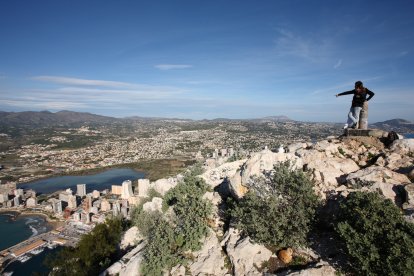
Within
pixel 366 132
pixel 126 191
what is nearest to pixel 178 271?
pixel 366 132

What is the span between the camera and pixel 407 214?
7.47 meters

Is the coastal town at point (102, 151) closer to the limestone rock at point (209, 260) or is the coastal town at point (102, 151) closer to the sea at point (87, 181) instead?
the sea at point (87, 181)

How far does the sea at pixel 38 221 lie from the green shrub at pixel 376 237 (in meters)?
21.4

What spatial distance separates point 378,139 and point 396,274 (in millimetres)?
6880

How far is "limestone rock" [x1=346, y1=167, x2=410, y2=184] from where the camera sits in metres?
8.97

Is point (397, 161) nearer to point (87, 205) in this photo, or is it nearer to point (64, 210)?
point (87, 205)

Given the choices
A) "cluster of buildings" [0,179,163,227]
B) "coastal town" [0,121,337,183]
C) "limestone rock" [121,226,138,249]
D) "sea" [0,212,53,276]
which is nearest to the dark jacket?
"limestone rock" [121,226,138,249]

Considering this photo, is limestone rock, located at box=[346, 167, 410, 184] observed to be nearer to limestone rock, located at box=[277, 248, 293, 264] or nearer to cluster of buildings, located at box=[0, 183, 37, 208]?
limestone rock, located at box=[277, 248, 293, 264]

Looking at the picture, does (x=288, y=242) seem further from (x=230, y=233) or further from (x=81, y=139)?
(x=81, y=139)

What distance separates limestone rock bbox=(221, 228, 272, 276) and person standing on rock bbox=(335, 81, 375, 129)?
7.06 meters

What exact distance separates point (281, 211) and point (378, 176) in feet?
11.3

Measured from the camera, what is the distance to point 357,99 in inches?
455

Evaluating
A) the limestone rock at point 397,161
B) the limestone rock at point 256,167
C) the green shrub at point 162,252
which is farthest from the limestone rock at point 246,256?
the limestone rock at point 397,161

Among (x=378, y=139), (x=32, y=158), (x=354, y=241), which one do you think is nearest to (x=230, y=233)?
(x=354, y=241)
